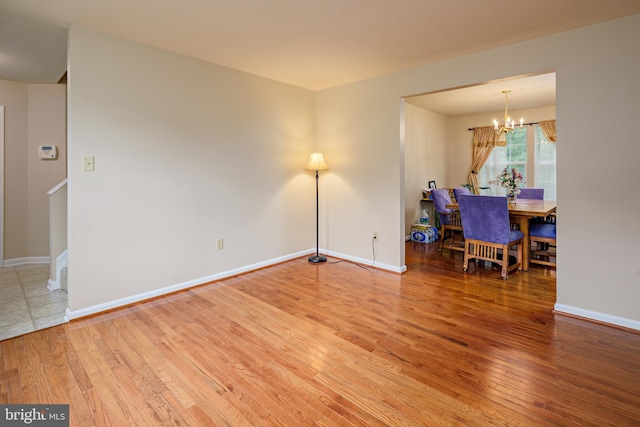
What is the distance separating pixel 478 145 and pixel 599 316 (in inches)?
184

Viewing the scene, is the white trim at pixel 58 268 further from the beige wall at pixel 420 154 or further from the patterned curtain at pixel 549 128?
the patterned curtain at pixel 549 128

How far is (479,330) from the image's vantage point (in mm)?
2523

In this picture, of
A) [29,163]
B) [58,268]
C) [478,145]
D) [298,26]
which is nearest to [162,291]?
[58,268]

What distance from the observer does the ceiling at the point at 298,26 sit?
7.58ft

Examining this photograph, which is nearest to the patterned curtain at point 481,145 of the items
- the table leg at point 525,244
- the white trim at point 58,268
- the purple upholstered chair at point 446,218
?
the purple upholstered chair at point 446,218

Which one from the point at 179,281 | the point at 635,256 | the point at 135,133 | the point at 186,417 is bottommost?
the point at 186,417

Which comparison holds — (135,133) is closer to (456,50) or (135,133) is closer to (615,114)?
(456,50)

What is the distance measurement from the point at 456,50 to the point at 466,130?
4121mm

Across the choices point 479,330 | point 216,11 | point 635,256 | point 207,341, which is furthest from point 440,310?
point 216,11

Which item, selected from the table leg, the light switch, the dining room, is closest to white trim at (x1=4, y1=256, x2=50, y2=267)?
the light switch

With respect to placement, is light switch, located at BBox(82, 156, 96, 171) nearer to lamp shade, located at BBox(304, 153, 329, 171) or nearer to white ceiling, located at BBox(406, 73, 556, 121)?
lamp shade, located at BBox(304, 153, 329, 171)

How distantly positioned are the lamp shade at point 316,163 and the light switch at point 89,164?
243cm

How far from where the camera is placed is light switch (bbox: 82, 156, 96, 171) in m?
2.72

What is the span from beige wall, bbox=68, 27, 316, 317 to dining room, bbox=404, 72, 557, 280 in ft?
8.54
